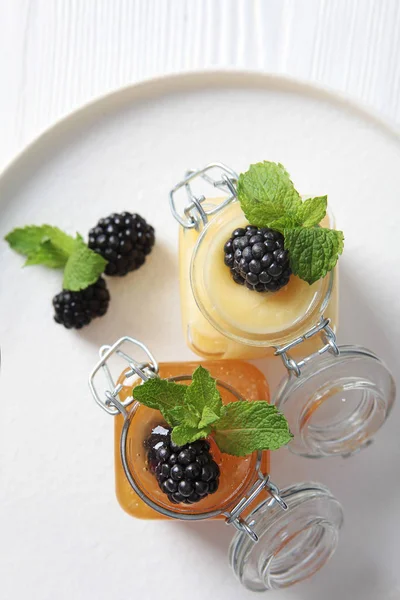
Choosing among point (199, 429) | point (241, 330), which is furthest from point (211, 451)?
point (241, 330)

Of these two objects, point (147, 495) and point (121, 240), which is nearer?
point (147, 495)

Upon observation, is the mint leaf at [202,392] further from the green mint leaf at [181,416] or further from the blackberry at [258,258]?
the blackberry at [258,258]

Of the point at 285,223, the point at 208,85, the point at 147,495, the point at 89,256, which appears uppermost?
the point at 208,85

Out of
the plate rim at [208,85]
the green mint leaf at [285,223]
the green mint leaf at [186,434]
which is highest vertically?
the plate rim at [208,85]

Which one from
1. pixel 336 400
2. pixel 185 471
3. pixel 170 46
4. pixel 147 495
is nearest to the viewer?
pixel 185 471

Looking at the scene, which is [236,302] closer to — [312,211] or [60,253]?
[312,211]

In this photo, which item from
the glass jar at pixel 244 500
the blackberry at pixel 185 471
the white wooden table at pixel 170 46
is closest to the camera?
the blackberry at pixel 185 471

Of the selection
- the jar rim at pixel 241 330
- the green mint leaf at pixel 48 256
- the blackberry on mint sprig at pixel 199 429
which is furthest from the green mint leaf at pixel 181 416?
the green mint leaf at pixel 48 256
